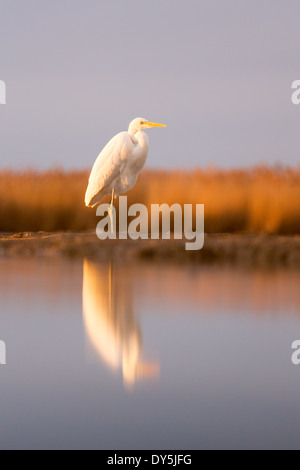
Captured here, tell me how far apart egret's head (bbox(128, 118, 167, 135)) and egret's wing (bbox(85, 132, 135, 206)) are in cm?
34

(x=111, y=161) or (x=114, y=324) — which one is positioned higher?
(x=111, y=161)

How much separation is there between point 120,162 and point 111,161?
0.12 metres

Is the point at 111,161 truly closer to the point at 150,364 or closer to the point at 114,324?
the point at 114,324

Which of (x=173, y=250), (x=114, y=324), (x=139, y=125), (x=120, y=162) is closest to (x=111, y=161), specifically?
(x=120, y=162)

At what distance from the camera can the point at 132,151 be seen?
10.4 m

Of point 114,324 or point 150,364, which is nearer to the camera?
point 150,364

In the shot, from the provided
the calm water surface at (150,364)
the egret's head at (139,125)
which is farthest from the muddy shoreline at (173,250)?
the calm water surface at (150,364)

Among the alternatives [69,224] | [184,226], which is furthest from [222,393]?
[69,224]

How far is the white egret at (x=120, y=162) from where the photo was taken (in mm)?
10328

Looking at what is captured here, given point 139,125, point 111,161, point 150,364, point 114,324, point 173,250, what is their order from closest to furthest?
point 150,364 → point 114,324 → point 173,250 → point 111,161 → point 139,125

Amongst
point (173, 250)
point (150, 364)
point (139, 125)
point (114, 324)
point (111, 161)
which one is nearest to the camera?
point (150, 364)

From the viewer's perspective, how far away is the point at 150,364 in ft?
11.8

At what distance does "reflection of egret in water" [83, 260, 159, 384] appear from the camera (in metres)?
3.54
